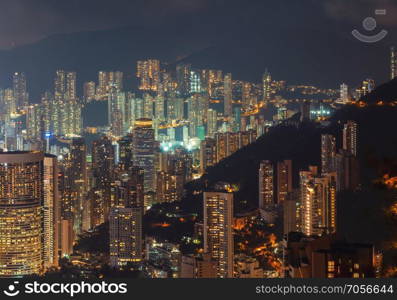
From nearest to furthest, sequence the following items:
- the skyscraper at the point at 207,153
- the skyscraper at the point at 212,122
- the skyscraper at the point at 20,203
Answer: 1. the skyscraper at the point at 20,203
2. the skyscraper at the point at 212,122
3. the skyscraper at the point at 207,153

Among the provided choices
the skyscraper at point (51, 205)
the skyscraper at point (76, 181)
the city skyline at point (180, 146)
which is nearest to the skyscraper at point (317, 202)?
the city skyline at point (180, 146)

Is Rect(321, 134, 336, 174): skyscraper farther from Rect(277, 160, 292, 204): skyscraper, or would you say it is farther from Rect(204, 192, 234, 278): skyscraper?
Rect(204, 192, 234, 278): skyscraper

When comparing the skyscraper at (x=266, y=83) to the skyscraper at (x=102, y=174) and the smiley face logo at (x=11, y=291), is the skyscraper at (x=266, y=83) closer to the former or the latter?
the skyscraper at (x=102, y=174)

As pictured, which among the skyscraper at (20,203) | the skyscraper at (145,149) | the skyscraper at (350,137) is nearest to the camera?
the skyscraper at (350,137)

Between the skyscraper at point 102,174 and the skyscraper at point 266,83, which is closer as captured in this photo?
the skyscraper at point 266,83

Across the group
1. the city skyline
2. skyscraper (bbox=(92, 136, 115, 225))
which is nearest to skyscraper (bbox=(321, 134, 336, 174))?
the city skyline

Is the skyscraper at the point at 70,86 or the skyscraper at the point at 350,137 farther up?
the skyscraper at the point at 70,86

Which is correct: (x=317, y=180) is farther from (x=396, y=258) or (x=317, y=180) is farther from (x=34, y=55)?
(x=396, y=258)
